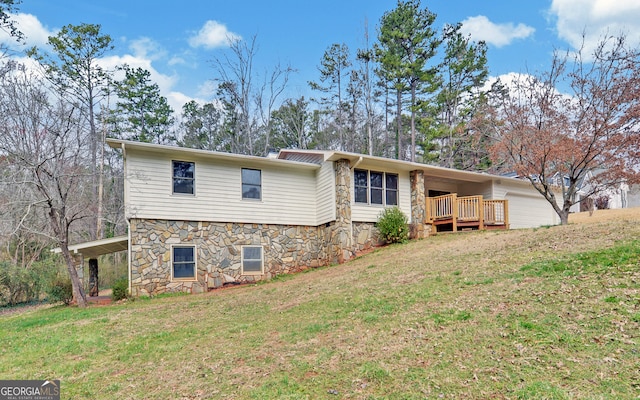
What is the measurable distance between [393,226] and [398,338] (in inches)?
362

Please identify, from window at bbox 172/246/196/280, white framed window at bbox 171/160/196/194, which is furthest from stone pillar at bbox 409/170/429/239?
white framed window at bbox 171/160/196/194

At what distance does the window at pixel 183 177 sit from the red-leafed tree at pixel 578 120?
34.3 ft

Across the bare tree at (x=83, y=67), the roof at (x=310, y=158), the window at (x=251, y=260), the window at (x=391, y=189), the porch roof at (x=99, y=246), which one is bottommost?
the window at (x=251, y=260)

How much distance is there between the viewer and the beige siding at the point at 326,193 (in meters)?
14.0

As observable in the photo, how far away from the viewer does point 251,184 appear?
13.8 metres

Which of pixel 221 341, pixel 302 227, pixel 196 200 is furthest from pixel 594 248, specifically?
pixel 196 200

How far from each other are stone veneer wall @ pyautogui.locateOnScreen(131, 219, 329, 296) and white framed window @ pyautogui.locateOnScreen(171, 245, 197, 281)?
12cm

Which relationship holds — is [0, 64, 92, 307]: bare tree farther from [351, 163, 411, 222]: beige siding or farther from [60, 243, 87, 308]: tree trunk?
[351, 163, 411, 222]: beige siding

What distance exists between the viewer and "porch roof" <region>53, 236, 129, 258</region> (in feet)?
40.7

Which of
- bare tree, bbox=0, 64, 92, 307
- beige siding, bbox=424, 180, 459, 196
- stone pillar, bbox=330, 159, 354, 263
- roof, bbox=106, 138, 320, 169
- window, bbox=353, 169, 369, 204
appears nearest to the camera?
bare tree, bbox=0, 64, 92, 307

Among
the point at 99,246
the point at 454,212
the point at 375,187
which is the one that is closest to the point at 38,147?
the point at 99,246

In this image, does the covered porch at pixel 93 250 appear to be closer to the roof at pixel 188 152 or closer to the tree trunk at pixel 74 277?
the tree trunk at pixel 74 277

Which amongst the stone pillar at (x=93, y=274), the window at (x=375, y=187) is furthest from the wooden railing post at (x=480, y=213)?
the stone pillar at (x=93, y=274)

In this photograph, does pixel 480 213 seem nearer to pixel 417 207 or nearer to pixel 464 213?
pixel 464 213
